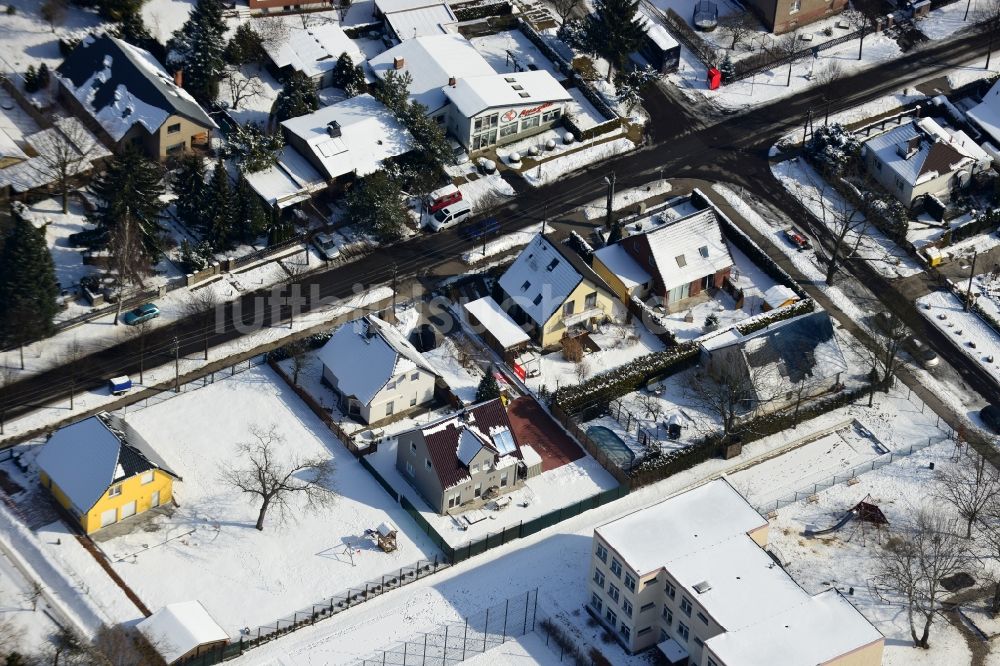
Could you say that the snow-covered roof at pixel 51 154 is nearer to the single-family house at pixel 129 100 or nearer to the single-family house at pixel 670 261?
the single-family house at pixel 129 100

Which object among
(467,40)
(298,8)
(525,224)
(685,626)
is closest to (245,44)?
(298,8)

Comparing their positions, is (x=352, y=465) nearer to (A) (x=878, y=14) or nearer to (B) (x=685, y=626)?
(B) (x=685, y=626)

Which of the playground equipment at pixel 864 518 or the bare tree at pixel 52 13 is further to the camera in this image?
the bare tree at pixel 52 13

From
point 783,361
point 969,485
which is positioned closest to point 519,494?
point 783,361

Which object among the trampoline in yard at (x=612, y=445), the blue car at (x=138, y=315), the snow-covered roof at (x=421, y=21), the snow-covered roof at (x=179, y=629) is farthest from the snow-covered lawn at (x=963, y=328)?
the snow-covered roof at (x=179, y=629)

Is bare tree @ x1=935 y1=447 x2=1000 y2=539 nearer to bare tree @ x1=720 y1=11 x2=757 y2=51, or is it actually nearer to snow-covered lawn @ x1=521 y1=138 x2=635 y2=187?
snow-covered lawn @ x1=521 y1=138 x2=635 y2=187

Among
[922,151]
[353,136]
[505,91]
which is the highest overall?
[353,136]

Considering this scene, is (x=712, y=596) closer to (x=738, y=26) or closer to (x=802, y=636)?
(x=802, y=636)

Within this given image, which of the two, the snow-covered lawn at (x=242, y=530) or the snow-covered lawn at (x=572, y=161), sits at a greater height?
the snow-covered lawn at (x=572, y=161)
